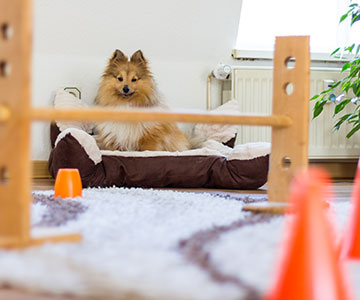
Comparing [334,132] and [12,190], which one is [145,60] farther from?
[12,190]

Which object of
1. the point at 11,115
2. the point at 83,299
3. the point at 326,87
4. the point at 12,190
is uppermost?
the point at 326,87

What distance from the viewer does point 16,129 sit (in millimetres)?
1033

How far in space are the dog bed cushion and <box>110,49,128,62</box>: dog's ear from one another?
60 centimetres

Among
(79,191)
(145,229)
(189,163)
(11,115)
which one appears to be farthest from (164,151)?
(11,115)

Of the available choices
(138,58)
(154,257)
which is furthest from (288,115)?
(138,58)

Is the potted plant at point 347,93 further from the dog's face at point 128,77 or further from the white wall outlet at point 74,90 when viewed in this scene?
the white wall outlet at point 74,90

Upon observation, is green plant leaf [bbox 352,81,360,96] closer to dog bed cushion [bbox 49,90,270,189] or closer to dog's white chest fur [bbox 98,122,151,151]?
dog bed cushion [bbox 49,90,270,189]

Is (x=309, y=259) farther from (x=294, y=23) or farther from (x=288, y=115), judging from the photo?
(x=294, y=23)

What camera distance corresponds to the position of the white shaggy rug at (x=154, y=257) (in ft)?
2.58

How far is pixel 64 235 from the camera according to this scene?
3.53 feet

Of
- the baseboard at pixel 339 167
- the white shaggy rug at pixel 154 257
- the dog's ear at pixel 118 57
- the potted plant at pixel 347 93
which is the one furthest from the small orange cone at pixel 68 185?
the baseboard at pixel 339 167

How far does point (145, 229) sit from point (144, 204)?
0.53 m

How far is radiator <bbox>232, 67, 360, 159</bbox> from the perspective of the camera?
3482 millimetres

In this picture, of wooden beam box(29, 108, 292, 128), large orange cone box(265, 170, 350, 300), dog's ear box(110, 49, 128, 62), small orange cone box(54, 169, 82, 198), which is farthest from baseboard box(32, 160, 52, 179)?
large orange cone box(265, 170, 350, 300)
